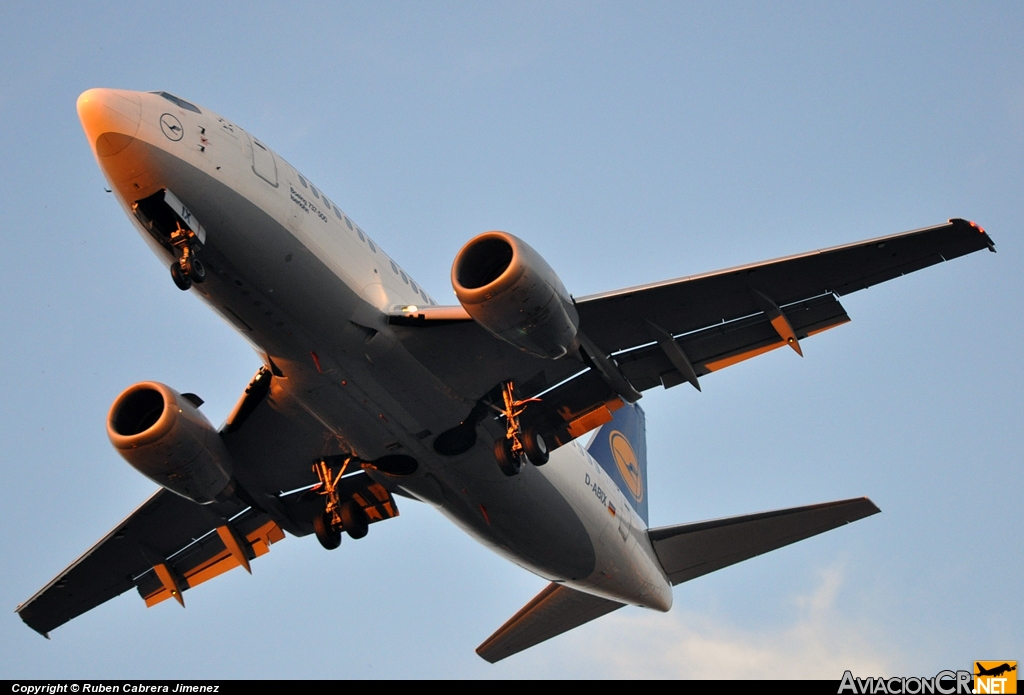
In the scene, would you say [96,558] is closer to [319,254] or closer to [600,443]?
[319,254]

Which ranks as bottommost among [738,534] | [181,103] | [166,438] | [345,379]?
[738,534]

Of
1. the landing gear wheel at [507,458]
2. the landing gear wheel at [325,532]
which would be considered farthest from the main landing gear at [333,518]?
the landing gear wheel at [507,458]

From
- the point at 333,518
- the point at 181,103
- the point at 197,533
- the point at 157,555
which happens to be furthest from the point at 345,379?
the point at 157,555

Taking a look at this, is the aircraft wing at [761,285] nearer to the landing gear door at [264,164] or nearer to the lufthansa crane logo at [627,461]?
the landing gear door at [264,164]

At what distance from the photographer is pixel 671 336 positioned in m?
19.4

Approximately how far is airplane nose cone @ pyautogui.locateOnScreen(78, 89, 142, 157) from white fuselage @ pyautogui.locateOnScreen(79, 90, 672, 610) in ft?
0.06

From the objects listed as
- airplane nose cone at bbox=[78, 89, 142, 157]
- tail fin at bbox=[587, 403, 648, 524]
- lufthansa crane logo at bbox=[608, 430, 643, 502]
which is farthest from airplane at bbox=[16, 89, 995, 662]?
lufthansa crane logo at bbox=[608, 430, 643, 502]

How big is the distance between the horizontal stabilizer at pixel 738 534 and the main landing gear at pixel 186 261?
1287 centimetres

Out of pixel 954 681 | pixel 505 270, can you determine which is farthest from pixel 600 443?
pixel 954 681

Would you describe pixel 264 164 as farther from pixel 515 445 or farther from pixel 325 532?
pixel 325 532

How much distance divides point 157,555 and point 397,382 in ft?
31.1

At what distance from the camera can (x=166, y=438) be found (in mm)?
18938

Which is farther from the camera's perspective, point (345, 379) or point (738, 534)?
point (738, 534)

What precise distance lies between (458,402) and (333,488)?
3.77 metres
